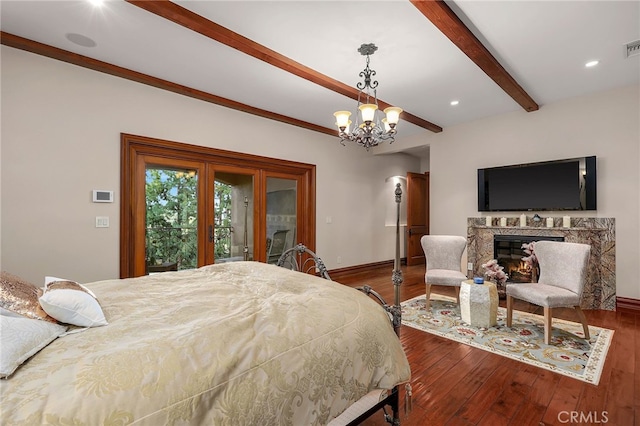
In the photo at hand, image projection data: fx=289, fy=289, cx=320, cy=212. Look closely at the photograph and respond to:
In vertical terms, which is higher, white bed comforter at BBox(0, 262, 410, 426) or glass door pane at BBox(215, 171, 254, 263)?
glass door pane at BBox(215, 171, 254, 263)

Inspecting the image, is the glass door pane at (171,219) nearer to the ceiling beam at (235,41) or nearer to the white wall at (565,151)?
the ceiling beam at (235,41)

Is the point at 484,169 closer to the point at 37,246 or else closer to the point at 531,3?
the point at 531,3

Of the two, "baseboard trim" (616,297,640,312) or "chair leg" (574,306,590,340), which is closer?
"chair leg" (574,306,590,340)

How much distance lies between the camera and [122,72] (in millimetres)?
3230

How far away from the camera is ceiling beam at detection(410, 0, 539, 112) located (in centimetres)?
218

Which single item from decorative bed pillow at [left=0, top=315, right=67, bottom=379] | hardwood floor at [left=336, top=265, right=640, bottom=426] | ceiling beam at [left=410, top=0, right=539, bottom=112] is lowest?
hardwood floor at [left=336, top=265, right=640, bottom=426]

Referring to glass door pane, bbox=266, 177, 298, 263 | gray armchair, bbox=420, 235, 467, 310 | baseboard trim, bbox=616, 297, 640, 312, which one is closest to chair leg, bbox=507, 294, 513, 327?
gray armchair, bbox=420, 235, 467, 310

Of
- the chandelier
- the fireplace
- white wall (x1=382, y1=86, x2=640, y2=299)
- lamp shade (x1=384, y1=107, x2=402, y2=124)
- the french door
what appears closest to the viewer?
the chandelier

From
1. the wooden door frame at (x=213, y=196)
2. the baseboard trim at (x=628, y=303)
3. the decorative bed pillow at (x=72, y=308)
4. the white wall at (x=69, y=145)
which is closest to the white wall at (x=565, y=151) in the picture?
the baseboard trim at (x=628, y=303)

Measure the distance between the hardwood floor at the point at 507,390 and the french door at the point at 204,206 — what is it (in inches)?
112

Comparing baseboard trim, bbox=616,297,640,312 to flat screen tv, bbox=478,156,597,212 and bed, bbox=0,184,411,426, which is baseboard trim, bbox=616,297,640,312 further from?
bed, bbox=0,184,411,426

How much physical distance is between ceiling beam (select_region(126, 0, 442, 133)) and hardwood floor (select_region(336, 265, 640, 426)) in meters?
2.97

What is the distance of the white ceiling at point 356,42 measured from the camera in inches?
90.3

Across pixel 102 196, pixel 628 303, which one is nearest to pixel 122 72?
pixel 102 196
